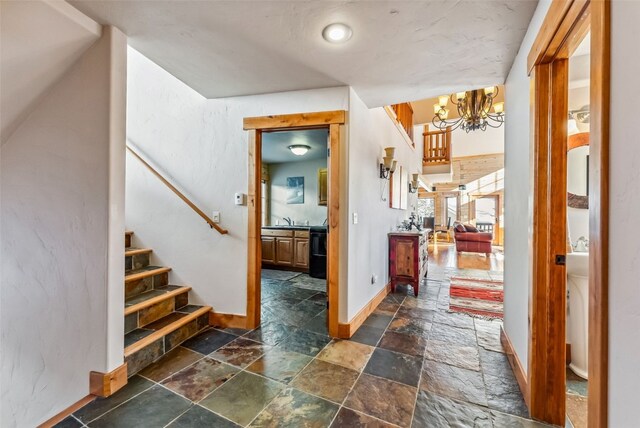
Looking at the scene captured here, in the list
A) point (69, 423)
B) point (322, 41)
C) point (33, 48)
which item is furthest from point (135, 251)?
point (322, 41)

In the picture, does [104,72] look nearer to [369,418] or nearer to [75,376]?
[75,376]

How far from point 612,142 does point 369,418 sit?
1625 millimetres

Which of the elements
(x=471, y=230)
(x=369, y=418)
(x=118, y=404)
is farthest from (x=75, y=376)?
(x=471, y=230)

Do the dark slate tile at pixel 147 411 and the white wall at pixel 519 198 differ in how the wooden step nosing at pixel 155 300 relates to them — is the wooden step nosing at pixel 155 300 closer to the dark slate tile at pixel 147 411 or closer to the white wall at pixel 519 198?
the dark slate tile at pixel 147 411

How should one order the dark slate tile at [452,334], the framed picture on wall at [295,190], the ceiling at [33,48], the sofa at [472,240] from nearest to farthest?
the ceiling at [33,48], the dark slate tile at [452,334], the framed picture on wall at [295,190], the sofa at [472,240]

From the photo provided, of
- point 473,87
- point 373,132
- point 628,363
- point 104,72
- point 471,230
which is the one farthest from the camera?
point 471,230

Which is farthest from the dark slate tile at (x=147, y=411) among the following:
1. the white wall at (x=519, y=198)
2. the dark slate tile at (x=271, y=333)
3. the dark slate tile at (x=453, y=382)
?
the white wall at (x=519, y=198)

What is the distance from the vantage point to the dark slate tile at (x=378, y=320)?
272 centimetres

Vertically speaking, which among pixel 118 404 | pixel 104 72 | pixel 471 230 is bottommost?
pixel 118 404

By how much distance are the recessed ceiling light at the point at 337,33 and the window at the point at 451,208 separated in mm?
11429

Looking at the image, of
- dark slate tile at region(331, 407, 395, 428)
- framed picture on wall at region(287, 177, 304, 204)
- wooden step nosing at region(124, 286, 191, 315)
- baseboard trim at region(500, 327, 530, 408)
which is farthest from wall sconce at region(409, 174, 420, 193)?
dark slate tile at region(331, 407, 395, 428)

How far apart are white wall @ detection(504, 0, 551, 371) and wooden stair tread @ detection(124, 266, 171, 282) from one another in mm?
3023

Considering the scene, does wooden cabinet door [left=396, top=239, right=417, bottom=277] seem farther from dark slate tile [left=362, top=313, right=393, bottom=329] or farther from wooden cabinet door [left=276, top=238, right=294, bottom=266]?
wooden cabinet door [left=276, top=238, right=294, bottom=266]

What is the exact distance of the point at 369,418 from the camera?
1493 mm
